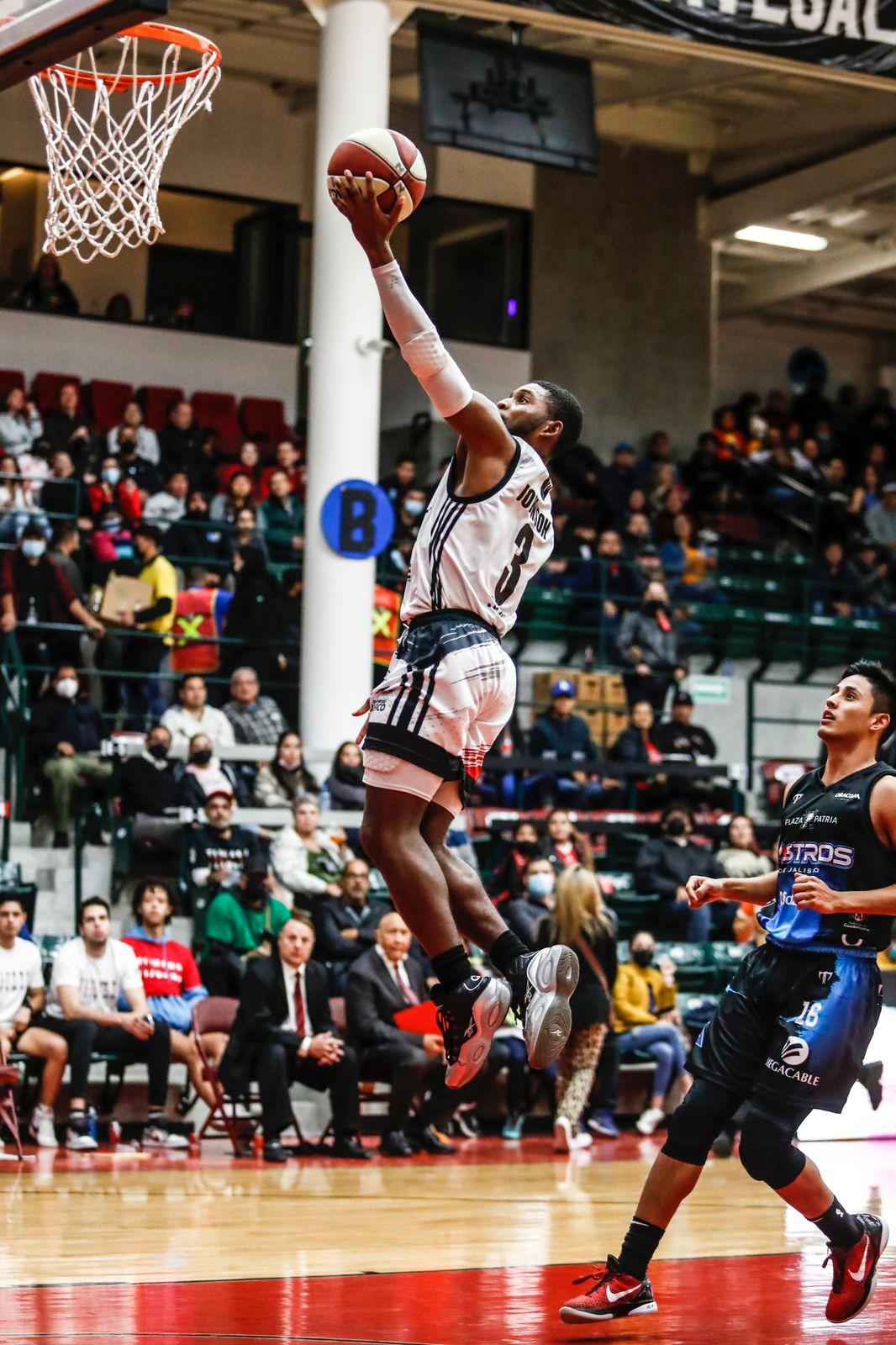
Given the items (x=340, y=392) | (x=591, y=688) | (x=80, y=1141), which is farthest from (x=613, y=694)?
(x=80, y=1141)

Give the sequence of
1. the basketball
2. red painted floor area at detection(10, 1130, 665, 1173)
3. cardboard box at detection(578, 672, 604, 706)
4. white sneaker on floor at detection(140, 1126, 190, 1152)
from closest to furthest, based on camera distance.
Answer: the basketball
red painted floor area at detection(10, 1130, 665, 1173)
white sneaker on floor at detection(140, 1126, 190, 1152)
cardboard box at detection(578, 672, 604, 706)

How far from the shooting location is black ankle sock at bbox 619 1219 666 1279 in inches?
238

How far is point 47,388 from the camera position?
1972 centimetres

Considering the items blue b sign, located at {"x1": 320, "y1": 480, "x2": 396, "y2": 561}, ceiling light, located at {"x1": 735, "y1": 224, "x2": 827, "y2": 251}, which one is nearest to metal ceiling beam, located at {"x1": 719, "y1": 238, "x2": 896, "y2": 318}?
ceiling light, located at {"x1": 735, "y1": 224, "x2": 827, "y2": 251}

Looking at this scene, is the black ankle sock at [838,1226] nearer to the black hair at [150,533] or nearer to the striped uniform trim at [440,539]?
the striped uniform trim at [440,539]

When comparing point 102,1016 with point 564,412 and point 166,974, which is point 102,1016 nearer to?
point 166,974

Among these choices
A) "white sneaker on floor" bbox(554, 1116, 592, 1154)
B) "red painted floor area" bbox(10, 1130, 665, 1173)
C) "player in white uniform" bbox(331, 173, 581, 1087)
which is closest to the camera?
"player in white uniform" bbox(331, 173, 581, 1087)

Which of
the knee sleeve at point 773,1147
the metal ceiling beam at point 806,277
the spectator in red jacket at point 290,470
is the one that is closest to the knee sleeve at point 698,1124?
the knee sleeve at point 773,1147

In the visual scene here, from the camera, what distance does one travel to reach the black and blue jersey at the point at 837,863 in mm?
6102

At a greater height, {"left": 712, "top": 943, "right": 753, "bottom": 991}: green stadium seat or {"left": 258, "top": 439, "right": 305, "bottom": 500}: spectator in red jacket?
{"left": 258, "top": 439, "right": 305, "bottom": 500}: spectator in red jacket

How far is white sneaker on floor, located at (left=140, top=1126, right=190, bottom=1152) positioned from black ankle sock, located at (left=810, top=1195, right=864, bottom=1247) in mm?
6195

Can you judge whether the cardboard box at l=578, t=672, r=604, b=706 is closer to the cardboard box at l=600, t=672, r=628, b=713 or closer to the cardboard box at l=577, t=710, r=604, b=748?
the cardboard box at l=600, t=672, r=628, b=713

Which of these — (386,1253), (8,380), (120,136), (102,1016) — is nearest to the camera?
(386,1253)

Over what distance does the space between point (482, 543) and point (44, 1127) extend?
22.4ft
